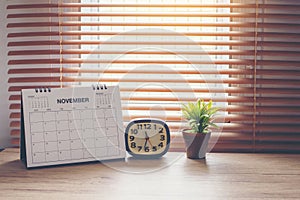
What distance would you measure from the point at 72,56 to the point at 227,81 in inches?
25.7

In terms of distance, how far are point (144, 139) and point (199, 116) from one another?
0.71 feet

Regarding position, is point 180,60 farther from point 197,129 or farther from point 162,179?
point 162,179

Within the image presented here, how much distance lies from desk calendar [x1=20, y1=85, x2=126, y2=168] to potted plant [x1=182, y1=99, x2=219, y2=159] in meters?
0.24

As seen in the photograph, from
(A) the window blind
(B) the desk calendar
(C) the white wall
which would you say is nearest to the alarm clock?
(B) the desk calendar

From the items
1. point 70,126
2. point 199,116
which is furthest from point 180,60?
point 70,126

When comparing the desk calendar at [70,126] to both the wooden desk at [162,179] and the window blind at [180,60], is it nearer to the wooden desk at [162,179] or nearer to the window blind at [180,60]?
the wooden desk at [162,179]

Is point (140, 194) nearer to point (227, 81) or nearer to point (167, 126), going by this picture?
point (167, 126)

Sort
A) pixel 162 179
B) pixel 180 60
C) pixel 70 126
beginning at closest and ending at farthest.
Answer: pixel 162 179, pixel 70 126, pixel 180 60

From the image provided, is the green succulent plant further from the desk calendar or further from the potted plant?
the desk calendar

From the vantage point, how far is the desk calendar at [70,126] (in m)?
1.47

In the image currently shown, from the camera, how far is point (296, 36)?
1.68 meters

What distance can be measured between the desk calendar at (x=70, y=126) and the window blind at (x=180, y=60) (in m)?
0.18

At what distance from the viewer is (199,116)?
1.58 m

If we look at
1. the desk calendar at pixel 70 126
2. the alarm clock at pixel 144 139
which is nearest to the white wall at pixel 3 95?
the desk calendar at pixel 70 126
